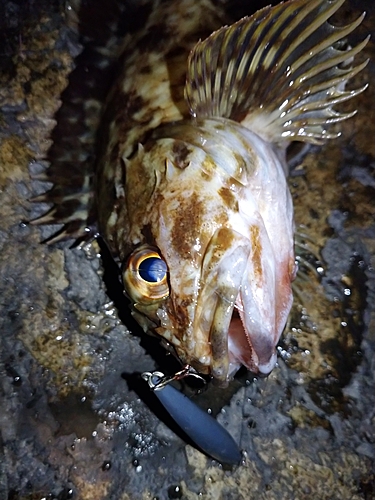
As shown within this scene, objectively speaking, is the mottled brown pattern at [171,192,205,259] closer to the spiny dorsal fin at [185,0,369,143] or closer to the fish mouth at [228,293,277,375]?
the fish mouth at [228,293,277,375]

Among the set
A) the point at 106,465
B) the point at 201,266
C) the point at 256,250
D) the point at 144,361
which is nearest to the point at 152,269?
the point at 201,266

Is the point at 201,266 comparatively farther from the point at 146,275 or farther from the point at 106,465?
the point at 106,465

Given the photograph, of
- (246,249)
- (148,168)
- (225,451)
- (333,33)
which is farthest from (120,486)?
(333,33)

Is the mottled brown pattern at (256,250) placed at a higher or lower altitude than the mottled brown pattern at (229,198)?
lower

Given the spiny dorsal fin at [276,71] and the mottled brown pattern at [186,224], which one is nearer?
the mottled brown pattern at [186,224]

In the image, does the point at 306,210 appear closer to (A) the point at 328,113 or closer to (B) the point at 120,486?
(A) the point at 328,113

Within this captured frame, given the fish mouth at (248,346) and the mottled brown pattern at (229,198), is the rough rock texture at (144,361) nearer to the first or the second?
the fish mouth at (248,346)

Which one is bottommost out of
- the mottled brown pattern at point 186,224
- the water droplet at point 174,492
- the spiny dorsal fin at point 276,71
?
the water droplet at point 174,492

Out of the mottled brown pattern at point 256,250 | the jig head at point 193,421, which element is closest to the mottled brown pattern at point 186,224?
the mottled brown pattern at point 256,250
